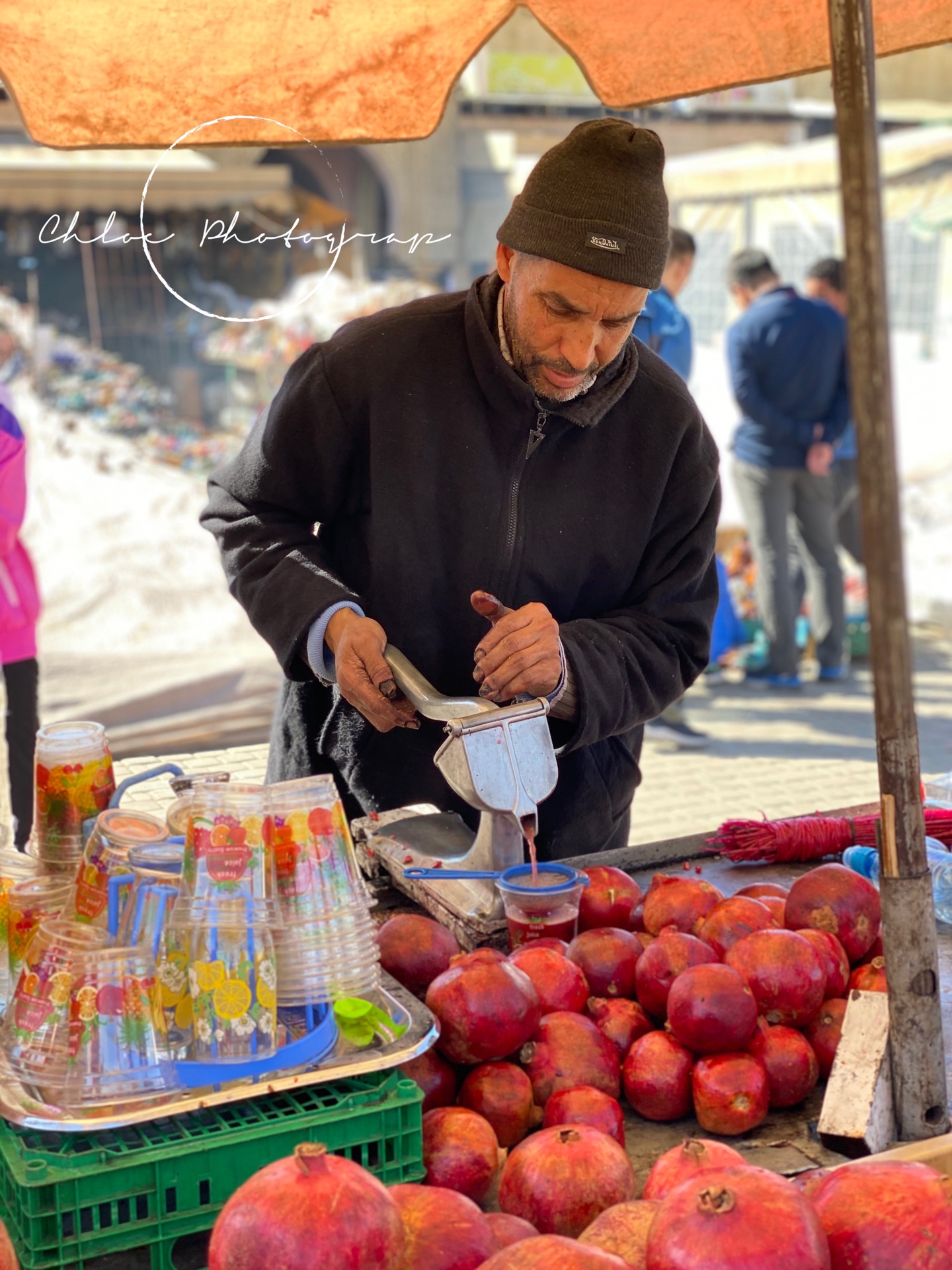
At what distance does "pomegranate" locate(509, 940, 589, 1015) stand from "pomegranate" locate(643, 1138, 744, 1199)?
1.32ft

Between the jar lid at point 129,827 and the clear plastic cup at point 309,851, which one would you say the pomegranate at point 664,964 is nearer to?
the clear plastic cup at point 309,851

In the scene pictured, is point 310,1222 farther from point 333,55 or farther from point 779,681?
point 779,681

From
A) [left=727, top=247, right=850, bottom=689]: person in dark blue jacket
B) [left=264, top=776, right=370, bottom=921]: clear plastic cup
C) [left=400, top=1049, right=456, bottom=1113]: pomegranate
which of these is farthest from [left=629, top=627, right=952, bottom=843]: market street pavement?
[left=264, top=776, right=370, bottom=921]: clear plastic cup

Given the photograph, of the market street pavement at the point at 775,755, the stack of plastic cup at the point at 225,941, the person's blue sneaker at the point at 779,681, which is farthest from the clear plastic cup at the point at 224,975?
the person's blue sneaker at the point at 779,681

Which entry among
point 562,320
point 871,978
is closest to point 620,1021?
point 871,978

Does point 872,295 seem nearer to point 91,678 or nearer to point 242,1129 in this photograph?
point 242,1129

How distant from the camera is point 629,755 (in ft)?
8.34

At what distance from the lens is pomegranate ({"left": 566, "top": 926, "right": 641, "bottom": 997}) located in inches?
69.0

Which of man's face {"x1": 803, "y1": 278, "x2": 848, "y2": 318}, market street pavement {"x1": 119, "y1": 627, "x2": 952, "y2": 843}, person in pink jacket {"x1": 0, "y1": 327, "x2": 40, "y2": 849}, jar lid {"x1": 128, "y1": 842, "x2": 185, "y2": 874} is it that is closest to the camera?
jar lid {"x1": 128, "y1": 842, "x2": 185, "y2": 874}

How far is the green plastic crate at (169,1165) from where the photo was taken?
→ 1238mm

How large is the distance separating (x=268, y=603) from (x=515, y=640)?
515 millimetres

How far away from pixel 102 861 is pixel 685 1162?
71 cm

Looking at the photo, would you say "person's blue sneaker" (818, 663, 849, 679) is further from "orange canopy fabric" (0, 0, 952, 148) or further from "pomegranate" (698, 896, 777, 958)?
"pomegranate" (698, 896, 777, 958)

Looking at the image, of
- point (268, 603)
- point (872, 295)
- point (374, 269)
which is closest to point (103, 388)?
point (374, 269)
